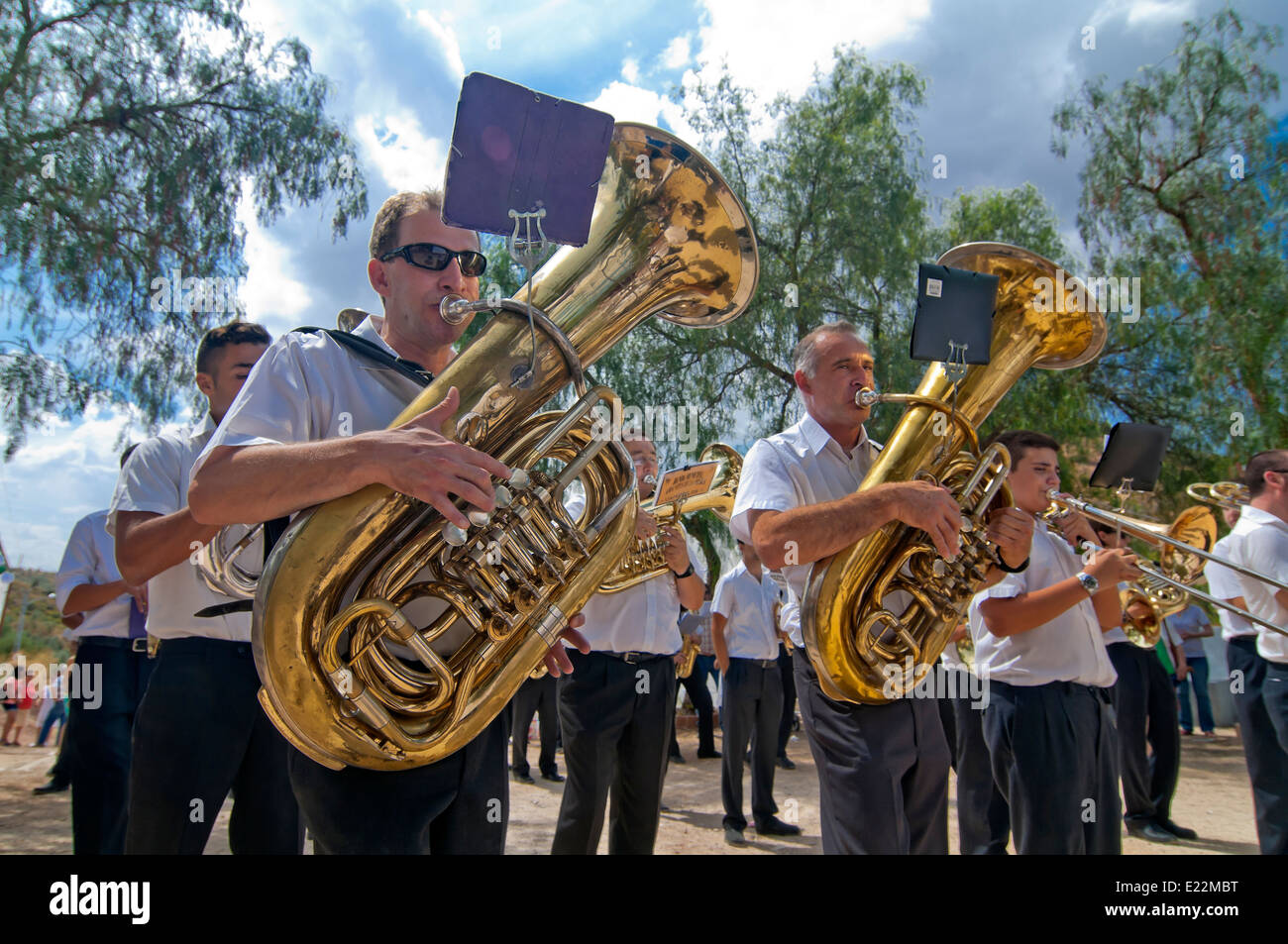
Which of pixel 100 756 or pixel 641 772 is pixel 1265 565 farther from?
pixel 100 756

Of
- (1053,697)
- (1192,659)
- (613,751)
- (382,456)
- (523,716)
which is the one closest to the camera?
(382,456)

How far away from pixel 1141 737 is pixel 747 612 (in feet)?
10.8

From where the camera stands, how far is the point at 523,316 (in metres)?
2.20

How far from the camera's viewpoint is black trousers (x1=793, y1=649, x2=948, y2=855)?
2.88 meters

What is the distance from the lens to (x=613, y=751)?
14.5 feet

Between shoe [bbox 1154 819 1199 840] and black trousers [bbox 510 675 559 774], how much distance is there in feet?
17.0

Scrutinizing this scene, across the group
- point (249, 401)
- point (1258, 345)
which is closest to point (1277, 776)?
point (249, 401)

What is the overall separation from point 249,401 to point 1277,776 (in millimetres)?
5399

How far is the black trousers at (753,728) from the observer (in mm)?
6916

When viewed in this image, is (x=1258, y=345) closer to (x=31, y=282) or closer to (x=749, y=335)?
(x=749, y=335)

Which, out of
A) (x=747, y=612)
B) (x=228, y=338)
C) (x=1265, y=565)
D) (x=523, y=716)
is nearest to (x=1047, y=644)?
(x=1265, y=565)

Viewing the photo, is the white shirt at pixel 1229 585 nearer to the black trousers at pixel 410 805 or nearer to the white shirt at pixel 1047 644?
the white shirt at pixel 1047 644

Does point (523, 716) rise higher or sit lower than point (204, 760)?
lower

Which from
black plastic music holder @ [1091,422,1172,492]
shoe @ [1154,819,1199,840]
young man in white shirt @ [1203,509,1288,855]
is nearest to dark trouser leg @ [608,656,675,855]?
black plastic music holder @ [1091,422,1172,492]
